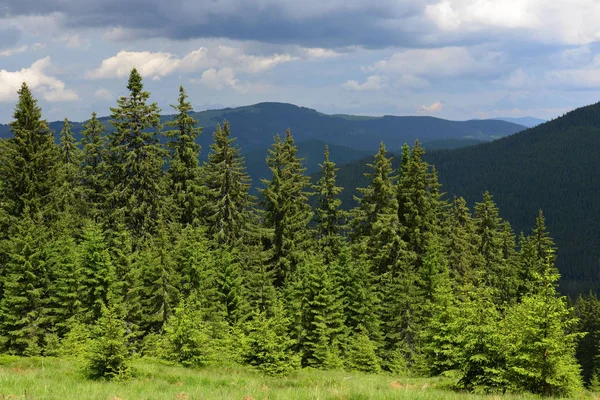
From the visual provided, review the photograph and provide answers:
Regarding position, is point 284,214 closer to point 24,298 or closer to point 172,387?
point 24,298

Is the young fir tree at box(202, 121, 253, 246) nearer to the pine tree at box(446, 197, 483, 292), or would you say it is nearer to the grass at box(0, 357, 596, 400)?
the pine tree at box(446, 197, 483, 292)

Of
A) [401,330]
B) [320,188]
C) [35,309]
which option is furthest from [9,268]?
[401,330]

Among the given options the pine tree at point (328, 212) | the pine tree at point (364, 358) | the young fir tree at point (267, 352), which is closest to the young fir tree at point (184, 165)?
the pine tree at point (328, 212)

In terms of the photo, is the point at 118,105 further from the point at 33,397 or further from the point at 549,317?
the point at 549,317

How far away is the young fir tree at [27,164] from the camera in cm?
3562

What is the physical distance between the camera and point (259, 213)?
46.1 metres

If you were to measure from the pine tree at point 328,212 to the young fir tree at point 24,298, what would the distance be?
22.8 metres

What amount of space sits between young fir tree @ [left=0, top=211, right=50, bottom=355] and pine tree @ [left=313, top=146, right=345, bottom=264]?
74.7ft

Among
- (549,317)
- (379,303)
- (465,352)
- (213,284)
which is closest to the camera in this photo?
(549,317)

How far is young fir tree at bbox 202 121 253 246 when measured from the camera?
138 feet

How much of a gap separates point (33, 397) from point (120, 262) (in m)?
22.7

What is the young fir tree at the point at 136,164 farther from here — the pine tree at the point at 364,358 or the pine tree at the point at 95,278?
the pine tree at the point at 364,358

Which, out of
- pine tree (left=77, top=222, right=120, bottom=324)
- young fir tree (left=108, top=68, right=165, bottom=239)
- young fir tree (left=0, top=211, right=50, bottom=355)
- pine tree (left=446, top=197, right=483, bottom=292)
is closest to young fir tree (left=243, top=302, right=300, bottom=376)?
pine tree (left=77, top=222, right=120, bottom=324)

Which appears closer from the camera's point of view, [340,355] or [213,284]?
[340,355]
